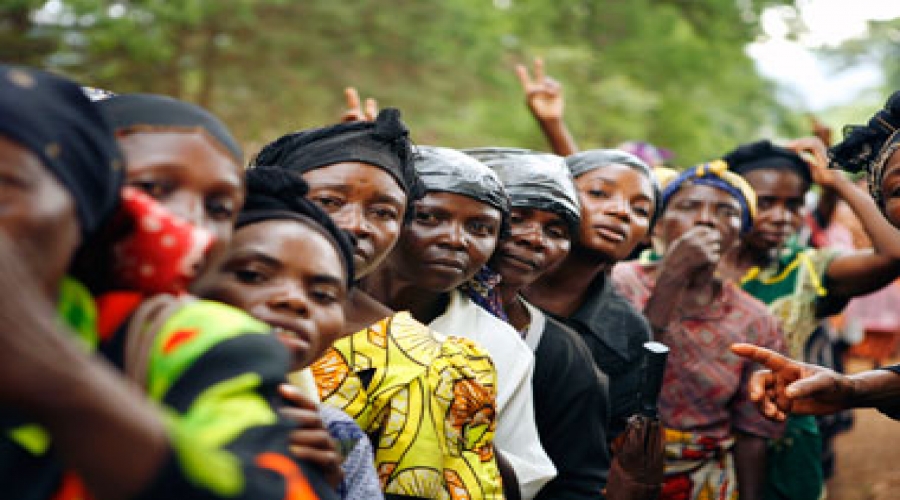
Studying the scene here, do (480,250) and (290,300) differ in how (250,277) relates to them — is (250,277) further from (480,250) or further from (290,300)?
(480,250)

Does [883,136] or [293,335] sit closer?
[293,335]

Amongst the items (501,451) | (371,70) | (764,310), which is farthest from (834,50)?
(501,451)

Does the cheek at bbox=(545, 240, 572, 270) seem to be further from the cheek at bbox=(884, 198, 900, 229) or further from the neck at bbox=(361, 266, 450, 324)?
the cheek at bbox=(884, 198, 900, 229)

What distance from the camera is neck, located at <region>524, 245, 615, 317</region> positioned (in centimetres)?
397

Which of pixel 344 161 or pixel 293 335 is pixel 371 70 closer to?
pixel 344 161

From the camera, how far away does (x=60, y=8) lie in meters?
11.0

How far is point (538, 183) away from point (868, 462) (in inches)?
254

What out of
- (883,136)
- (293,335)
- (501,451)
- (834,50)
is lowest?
(501,451)

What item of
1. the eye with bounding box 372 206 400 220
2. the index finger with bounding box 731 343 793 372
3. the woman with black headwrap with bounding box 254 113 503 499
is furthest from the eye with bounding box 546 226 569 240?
the eye with bounding box 372 206 400 220

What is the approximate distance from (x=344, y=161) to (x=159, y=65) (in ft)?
35.3

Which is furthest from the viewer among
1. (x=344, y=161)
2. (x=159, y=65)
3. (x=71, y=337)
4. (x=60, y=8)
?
(x=159, y=65)

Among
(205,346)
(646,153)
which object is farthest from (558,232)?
(646,153)

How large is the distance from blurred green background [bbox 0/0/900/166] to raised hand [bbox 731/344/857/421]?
9479mm

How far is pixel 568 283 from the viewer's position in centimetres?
403
